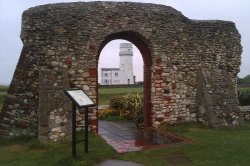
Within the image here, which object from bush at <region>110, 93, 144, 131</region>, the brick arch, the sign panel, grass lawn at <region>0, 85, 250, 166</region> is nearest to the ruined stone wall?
the brick arch

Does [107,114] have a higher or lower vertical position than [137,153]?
higher

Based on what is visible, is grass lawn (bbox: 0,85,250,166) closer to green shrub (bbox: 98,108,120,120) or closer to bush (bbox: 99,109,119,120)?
green shrub (bbox: 98,108,120,120)

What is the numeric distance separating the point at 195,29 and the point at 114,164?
638 centimetres

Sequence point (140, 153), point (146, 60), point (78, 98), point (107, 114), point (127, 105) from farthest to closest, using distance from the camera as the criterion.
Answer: point (107, 114) → point (127, 105) → point (146, 60) → point (140, 153) → point (78, 98)

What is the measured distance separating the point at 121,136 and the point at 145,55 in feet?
8.72

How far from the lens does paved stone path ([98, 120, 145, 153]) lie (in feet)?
31.3

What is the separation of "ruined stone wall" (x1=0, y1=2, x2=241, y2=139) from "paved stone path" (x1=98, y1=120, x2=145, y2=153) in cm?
72

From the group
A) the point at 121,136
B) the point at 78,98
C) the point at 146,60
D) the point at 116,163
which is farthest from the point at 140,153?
the point at 146,60

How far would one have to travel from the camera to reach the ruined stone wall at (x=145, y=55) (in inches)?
401

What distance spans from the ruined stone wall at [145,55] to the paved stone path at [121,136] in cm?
72

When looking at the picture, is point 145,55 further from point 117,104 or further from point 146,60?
point 117,104

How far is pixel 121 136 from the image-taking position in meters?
11.5

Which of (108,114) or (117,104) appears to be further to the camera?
(117,104)

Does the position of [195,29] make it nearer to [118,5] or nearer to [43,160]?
[118,5]
